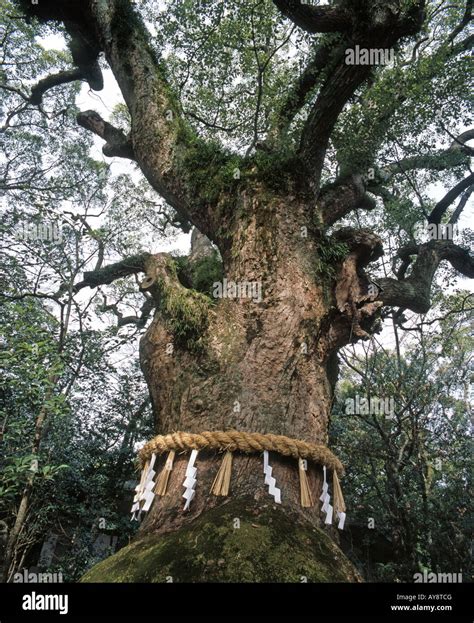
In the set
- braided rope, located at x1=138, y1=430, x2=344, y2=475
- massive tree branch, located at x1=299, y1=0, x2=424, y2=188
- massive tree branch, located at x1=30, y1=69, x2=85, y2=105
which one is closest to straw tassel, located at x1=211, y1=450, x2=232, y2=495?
braided rope, located at x1=138, y1=430, x2=344, y2=475

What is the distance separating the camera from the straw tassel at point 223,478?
2.07 metres

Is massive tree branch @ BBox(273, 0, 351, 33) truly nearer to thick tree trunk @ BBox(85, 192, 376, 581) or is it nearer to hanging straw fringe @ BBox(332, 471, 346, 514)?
thick tree trunk @ BBox(85, 192, 376, 581)

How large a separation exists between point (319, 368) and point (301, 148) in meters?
1.85

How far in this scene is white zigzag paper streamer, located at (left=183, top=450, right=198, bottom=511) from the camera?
6.91 feet

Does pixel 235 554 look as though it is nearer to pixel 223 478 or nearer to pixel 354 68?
pixel 223 478

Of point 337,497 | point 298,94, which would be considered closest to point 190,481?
point 337,497

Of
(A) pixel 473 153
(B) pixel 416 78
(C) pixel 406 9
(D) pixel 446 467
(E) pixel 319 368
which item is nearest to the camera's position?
(E) pixel 319 368

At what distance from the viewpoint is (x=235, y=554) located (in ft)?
5.41

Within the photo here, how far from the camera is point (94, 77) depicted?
6.53 meters

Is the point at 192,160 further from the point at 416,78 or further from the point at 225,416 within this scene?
the point at 416,78

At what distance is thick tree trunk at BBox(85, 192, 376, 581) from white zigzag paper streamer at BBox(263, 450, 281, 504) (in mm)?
39

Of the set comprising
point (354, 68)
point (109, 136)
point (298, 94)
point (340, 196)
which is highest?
point (298, 94)

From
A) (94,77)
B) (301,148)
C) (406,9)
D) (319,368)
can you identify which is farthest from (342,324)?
(94,77)

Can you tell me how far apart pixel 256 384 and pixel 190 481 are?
704 mm
